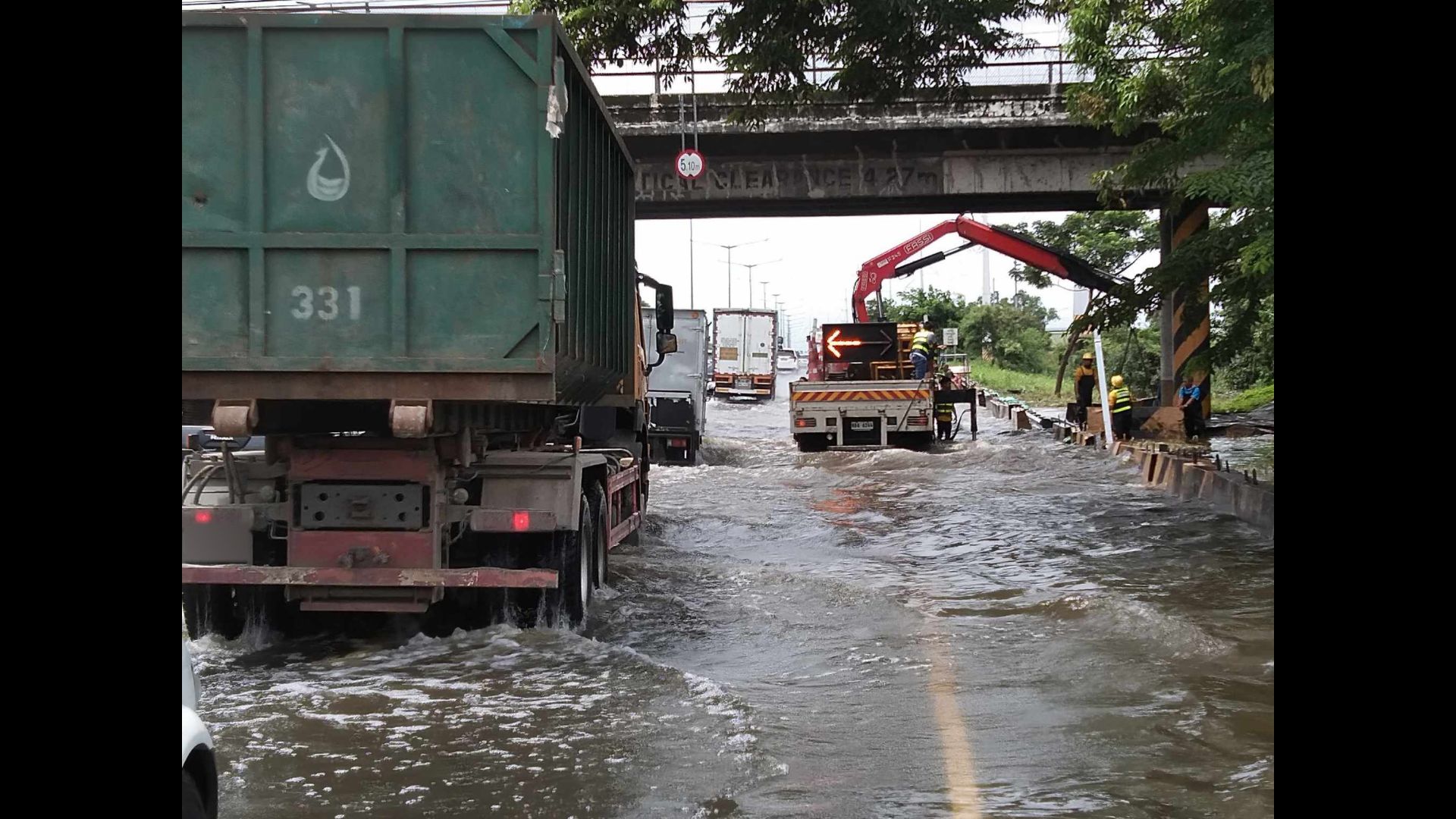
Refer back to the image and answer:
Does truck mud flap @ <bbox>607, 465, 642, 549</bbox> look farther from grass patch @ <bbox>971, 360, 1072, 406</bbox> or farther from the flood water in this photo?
grass patch @ <bbox>971, 360, 1072, 406</bbox>

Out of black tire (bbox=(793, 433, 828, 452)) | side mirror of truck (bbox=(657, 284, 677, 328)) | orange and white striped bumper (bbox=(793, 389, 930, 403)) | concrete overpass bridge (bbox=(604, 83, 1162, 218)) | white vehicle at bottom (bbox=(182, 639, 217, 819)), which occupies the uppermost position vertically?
concrete overpass bridge (bbox=(604, 83, 1162, 218))

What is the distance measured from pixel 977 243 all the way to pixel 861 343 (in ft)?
9.79

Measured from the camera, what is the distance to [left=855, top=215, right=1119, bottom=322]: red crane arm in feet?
85.7

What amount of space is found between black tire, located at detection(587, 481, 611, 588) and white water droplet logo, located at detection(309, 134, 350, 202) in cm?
301

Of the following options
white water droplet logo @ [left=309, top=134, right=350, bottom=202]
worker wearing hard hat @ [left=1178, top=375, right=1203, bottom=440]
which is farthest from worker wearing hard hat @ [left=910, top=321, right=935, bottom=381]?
white water droplet logo @ [left=309, top=134, right=350, bottom=202]

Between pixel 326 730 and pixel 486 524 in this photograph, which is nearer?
pixel 326 730

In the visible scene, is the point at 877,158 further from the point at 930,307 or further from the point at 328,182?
the point at 930,307

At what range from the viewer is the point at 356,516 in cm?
748

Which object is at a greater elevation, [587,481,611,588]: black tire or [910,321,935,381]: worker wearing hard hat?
[910,321,935,381]: worker wearing hard hat

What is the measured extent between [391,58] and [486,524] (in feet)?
8.29

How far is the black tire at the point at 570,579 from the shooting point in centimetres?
823

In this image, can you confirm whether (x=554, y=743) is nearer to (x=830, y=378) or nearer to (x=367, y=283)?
(x=367, y=283)

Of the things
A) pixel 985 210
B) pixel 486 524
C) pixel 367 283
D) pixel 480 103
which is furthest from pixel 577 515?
pixel 985 210

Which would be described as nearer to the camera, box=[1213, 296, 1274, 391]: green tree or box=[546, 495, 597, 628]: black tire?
box=[546, 495, 597, 628]: black tire
